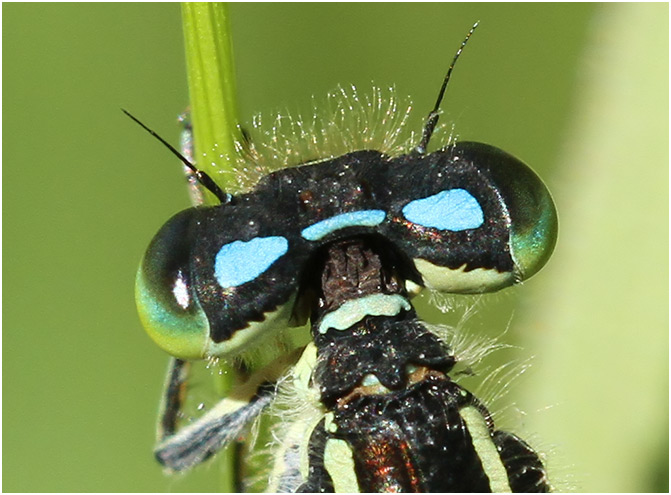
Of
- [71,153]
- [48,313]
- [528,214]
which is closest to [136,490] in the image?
[48,313]

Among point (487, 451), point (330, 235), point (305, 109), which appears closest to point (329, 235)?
point (330, 235)

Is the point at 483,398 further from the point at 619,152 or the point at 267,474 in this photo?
the point at 619,152

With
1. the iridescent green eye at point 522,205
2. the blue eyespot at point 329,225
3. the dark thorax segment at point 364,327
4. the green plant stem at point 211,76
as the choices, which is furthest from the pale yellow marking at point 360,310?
the green plant stem at point 211,76

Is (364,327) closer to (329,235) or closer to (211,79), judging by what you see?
(329,235)

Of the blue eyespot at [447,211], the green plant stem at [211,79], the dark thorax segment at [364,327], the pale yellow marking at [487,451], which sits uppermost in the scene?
the green plant stem at [211,79]

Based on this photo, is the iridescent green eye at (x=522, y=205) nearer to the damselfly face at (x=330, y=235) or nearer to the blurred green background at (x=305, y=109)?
the damselfly face at (x=330, y=235)

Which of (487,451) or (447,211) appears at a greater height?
(447,211)

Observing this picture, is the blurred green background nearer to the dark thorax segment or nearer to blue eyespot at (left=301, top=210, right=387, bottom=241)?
the dark thorax segment
